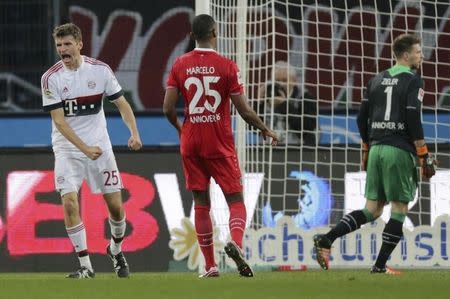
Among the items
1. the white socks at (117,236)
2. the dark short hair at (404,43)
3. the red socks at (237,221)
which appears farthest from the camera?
the white socks at (117,236)

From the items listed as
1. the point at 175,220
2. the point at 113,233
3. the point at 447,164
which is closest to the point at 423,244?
the point at 447,164

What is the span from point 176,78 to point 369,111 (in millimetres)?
1483

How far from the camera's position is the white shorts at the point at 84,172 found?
33.7ft

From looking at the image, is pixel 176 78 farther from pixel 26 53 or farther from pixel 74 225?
pixel 26 53

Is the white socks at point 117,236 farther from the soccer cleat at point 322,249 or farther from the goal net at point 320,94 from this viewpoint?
the goal net at point 320,94

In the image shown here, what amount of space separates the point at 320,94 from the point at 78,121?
4939 mm

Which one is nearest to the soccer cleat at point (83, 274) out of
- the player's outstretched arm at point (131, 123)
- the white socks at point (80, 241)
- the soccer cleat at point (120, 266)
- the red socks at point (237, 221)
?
the white socks at point (80, 241)

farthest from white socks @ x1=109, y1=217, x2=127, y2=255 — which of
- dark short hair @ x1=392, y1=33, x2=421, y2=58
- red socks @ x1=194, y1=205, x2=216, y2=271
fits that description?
dark short hair @ x1=392, y1=33, x2=421, y2=58

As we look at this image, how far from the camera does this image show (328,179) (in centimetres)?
1330

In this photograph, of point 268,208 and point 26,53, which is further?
point 26,53

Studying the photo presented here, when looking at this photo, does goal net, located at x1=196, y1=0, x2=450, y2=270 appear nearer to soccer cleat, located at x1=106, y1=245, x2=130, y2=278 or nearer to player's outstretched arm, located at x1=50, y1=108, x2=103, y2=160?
soccer cleat, located at x1=106, y1=245, x2=130, y2=278

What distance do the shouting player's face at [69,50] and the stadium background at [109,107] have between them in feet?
11.4

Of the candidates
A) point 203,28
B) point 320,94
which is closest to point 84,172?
point 203,28

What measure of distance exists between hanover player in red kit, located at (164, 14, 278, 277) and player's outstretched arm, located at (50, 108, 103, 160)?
1.86 feet
